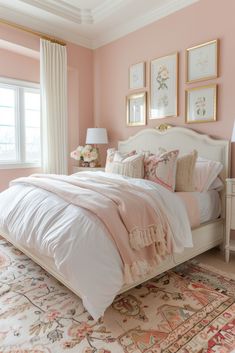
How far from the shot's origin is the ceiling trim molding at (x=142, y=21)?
125 inches

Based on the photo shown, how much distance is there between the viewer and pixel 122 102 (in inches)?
159

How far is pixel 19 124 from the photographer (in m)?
3.99

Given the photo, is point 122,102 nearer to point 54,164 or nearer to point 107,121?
point 107,121

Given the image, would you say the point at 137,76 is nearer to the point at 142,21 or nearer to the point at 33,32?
the point at 142,21

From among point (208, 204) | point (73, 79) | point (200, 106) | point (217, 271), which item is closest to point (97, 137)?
point (73, 79)

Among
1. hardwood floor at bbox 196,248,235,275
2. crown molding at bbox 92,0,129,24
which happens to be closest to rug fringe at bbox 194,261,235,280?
hardwood floor at bbox 196,248,235,275

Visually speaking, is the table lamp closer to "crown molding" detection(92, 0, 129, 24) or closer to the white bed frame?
the white bed frame

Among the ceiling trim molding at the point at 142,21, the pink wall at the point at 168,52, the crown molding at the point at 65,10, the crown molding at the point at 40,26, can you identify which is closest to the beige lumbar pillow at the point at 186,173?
the pink wall at the point at 168,52

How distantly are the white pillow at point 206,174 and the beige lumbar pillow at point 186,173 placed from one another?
0.10 meters

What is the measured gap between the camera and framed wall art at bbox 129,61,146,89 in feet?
12.0

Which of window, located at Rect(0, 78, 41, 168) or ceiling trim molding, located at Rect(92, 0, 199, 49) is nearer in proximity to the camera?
ceiling trim molding, located at Rect(92, 0, 199, 49)

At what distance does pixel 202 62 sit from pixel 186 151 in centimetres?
103

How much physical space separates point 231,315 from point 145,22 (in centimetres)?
358

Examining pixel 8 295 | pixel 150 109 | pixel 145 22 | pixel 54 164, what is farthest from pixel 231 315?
pixel 145 22
